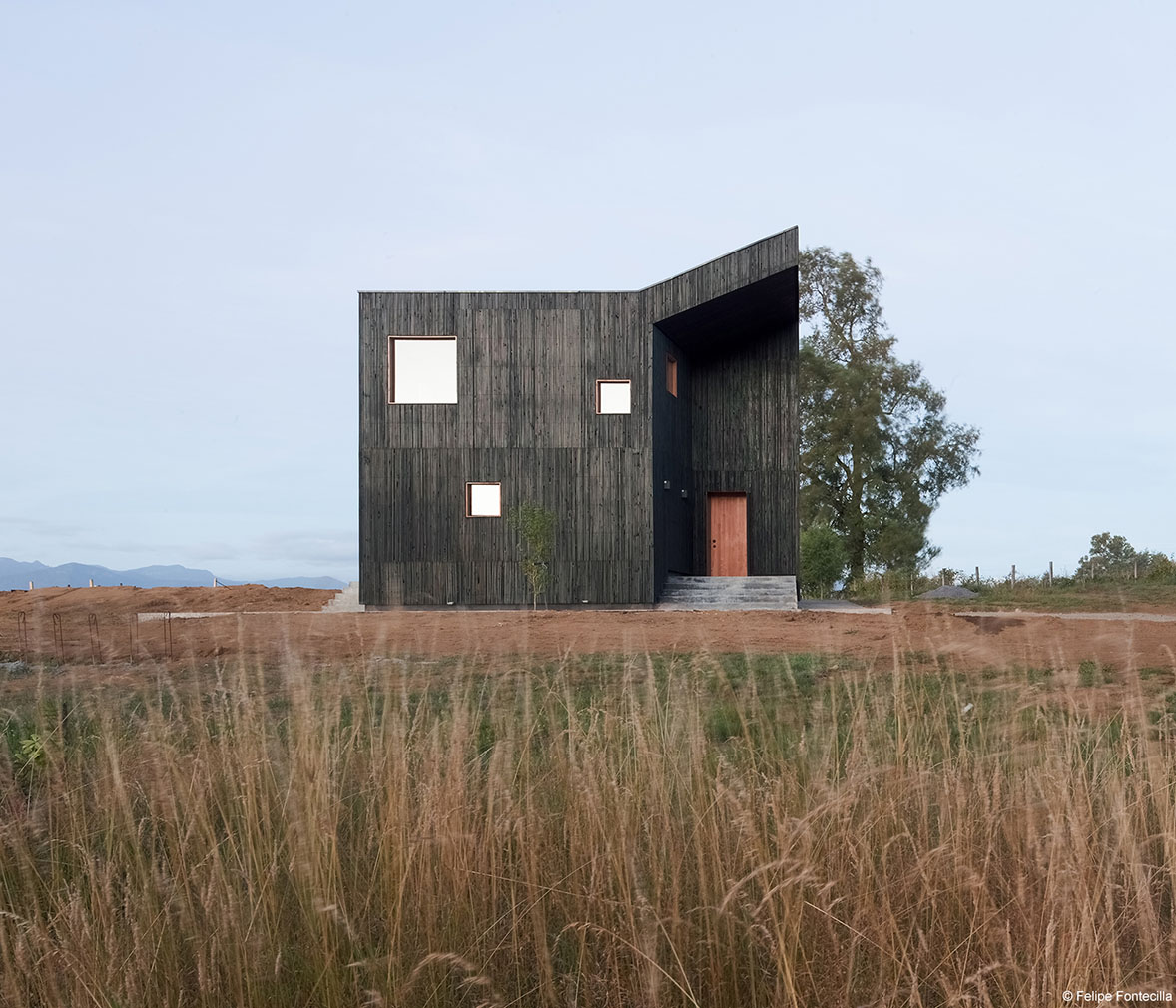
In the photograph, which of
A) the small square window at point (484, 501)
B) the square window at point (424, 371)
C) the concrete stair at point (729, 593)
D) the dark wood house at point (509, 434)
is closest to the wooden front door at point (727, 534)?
the concrete stair at point (729, 593)

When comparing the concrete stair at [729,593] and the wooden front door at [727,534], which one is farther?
the wooden front door at [727,534]

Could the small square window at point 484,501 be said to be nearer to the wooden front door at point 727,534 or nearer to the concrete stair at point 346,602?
the concrete stair at point 346,602

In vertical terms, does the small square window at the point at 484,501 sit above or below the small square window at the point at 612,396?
below

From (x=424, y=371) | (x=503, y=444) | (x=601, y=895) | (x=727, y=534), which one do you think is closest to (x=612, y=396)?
(x=503, y=444)

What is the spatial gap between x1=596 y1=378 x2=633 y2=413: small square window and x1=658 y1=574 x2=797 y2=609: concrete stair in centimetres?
392

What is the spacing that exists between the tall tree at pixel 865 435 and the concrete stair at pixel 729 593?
1148 cm

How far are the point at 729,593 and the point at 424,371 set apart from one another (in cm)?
768

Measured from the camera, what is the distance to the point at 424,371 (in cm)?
2122

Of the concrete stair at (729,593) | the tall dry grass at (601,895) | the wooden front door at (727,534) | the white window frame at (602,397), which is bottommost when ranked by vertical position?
the tall dry grass at (601,895)

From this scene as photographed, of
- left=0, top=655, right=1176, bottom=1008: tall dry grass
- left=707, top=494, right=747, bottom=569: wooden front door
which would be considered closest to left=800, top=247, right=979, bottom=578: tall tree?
left=707, top=494, right=747, bottom=569: wooden front door

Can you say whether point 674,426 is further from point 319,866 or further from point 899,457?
point 319,866

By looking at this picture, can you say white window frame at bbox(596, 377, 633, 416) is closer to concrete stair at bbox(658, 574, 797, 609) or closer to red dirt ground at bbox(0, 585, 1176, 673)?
concrete stair at bbox(658, 574, 797, 609)

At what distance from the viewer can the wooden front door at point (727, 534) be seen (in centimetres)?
2481

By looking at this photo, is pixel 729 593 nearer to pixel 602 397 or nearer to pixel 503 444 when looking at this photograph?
pixel 602 397
